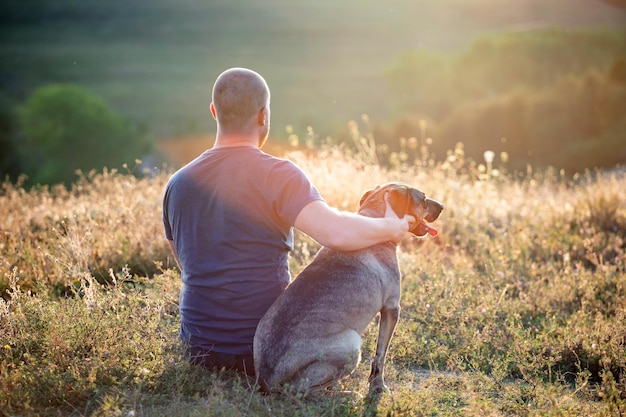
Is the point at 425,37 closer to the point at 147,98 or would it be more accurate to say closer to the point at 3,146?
the point at 147,98

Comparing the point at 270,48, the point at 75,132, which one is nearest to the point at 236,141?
the point at 75,132

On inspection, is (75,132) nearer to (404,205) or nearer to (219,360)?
(219,360)

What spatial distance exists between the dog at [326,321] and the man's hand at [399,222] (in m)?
0.19

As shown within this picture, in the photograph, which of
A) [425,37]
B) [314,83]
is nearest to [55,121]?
[314,83]

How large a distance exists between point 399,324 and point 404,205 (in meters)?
1.75

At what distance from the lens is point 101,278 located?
678 cm

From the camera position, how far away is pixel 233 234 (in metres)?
4.00

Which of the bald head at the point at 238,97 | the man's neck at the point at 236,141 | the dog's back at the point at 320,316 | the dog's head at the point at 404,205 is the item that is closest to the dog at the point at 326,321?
the dog's back at the point at 320,316

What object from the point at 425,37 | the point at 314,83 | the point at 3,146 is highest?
the point at 425,37

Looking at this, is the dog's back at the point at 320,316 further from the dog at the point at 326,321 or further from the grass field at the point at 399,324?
the grass field at the point at 399,324

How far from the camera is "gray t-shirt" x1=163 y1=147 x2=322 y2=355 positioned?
3.90 metres

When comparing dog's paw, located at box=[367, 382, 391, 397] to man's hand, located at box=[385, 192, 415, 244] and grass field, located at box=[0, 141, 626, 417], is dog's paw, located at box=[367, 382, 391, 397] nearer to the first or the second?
grass field, located at box=[0, 141, 626, 417]

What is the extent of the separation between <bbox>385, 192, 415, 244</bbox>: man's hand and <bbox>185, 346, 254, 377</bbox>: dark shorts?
130cm

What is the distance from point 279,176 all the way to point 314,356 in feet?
3.77
